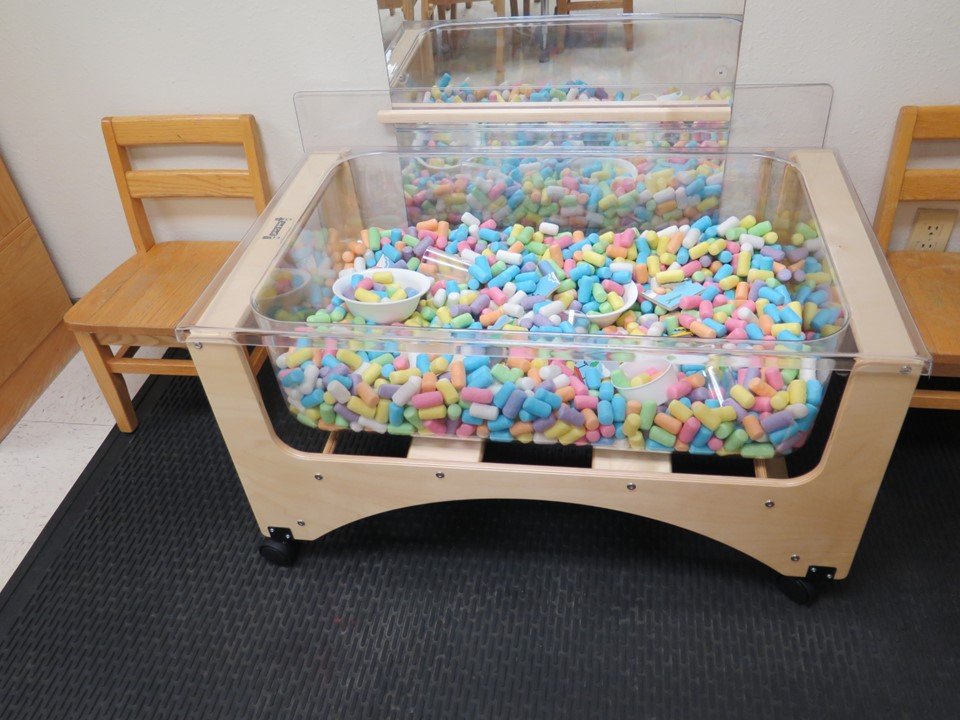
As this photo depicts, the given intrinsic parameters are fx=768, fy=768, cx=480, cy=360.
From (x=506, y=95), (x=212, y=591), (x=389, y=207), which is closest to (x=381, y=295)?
(x=389, y=207)

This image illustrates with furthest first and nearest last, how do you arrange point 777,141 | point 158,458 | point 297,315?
point 158,458
point 777,141
point 297,315

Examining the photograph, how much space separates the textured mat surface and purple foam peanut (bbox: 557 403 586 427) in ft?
1.24

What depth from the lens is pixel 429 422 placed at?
1.32 meters

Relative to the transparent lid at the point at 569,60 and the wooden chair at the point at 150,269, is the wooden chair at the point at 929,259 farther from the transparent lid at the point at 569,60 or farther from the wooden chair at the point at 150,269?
the wooden chair at the point at 150,269

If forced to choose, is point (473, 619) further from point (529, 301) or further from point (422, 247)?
point (422, 247)

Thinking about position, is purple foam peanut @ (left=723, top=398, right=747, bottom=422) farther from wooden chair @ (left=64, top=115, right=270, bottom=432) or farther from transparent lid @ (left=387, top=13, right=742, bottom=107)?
wooden chair @ (left=64, top=115, right=270, bottom=432)

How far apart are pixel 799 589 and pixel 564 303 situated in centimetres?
66

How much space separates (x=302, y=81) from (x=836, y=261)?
1.15 metres

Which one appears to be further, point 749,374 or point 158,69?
point 158,69

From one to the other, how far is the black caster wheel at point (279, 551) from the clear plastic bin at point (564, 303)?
0.87 feet

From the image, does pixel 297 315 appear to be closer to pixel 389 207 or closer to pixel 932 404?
pixel 389 207

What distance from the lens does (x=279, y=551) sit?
1.48 metres

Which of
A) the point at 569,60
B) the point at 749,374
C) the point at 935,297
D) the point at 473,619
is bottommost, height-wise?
the point at 473,619

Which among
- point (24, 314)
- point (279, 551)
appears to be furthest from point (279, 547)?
point (24, 314)
